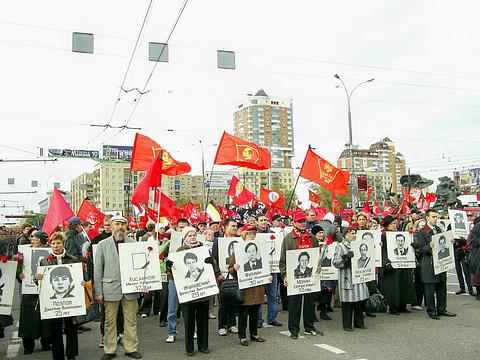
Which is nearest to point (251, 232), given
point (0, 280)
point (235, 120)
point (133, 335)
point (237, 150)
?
point (133, 335)

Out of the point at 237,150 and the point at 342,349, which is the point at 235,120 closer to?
the point at 237,150

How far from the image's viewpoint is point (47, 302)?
6668 mm

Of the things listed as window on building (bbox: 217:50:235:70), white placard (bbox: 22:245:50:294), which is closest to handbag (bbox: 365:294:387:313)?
white placard (bbox: 22:245:50:294)

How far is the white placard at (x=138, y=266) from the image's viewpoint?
6980 millimetres

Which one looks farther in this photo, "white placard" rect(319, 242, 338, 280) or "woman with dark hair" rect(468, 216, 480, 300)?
"woman with dark hair" rect(468, 216, 480, 300)

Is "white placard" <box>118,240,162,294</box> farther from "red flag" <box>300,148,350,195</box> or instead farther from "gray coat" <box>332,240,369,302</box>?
"red flag" <box>300,148,350,195</box>

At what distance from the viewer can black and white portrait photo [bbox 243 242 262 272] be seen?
7766 mm

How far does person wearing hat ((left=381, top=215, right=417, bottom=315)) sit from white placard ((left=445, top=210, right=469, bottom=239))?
115 inches

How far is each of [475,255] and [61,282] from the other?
8801mm

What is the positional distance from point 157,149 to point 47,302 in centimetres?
679

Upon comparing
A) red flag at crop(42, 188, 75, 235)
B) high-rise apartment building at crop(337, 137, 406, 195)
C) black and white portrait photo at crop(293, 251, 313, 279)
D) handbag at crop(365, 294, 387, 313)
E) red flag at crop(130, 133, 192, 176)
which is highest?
high-rise apartment building at crop(337, 137, 406, 195)

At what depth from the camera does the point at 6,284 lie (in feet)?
24.0

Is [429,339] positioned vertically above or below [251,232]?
below

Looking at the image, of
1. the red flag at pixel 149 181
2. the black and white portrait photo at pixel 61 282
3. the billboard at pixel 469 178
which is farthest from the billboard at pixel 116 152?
the billboard at pixel 469 178
